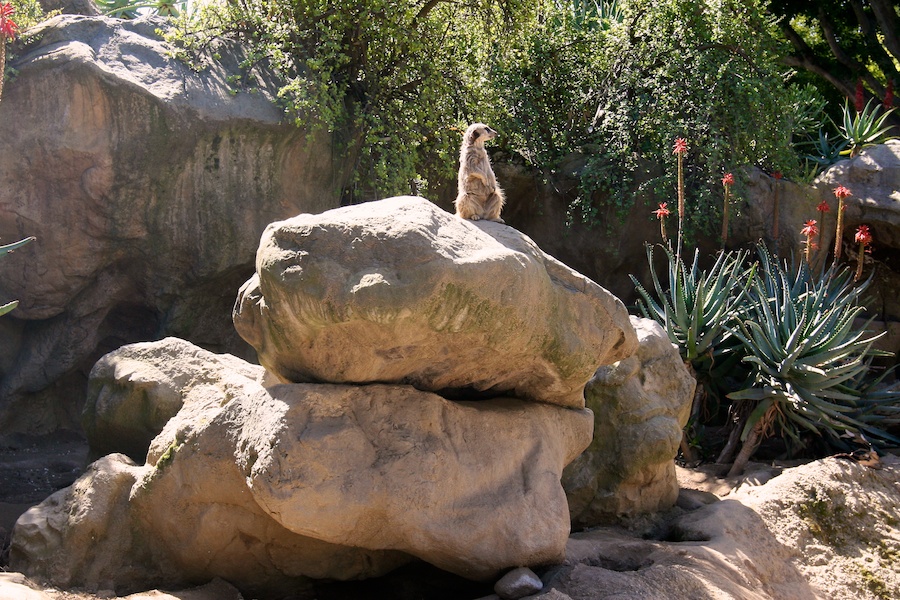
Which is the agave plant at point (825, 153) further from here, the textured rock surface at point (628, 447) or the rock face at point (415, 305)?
the rock face at point (415, 305)

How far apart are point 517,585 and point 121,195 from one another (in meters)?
4.85

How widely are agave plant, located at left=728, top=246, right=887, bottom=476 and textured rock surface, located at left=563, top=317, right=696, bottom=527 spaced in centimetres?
100

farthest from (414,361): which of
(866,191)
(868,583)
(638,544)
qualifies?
(866,191)

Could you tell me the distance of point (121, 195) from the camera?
293 inches

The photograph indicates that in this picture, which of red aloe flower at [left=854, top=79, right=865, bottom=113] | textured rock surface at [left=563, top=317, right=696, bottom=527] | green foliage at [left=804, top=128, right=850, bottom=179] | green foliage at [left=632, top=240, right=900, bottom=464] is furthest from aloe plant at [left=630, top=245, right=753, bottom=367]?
red aloe flower at [left=854, top=79, right=865, bottom=113]

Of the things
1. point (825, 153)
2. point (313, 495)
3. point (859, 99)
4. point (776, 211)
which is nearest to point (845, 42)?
point (859, 99)

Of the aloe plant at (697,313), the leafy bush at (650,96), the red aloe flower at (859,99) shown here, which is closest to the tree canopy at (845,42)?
the red aloe flower at (859,99)

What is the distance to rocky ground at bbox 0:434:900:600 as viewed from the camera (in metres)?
4.49

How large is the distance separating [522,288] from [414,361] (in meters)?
0.67

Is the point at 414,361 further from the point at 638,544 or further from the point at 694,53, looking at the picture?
the point at 694,53

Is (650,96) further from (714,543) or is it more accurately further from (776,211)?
(714,543)

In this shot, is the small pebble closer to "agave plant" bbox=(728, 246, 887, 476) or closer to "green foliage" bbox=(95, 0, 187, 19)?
"agave plant" bbox=(728, 246, 887, 476)

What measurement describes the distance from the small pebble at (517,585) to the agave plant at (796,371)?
3217mm

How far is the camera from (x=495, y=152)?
32.9 feet
